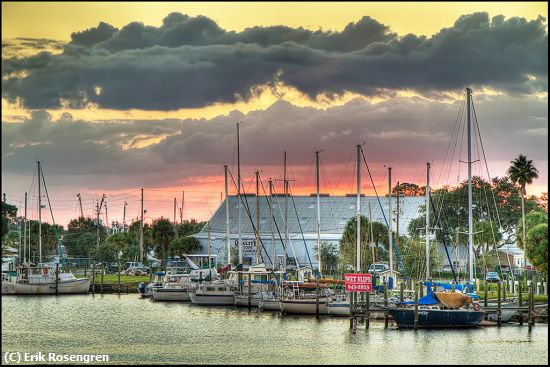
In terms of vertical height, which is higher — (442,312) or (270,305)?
(442,312)

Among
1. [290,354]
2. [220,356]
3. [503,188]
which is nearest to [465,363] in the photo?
[290,354]

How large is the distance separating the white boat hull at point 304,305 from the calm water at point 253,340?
0.78m

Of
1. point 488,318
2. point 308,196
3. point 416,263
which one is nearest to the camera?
point 488,318

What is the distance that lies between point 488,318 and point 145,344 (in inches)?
1038

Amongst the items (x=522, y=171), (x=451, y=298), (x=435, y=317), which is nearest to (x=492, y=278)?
(x=522, y=171)

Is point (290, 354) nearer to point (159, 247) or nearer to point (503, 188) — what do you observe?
point (159, 247)

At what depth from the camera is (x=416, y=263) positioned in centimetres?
10756

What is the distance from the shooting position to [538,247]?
79.7 m

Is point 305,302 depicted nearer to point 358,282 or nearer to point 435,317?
point 358,282

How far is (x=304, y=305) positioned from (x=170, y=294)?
1099 inches

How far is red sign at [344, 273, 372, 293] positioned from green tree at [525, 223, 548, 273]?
17976mm

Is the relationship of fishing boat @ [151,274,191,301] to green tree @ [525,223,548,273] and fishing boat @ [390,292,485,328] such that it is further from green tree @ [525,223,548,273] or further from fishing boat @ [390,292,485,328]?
green tree @ [525,223,548,273]

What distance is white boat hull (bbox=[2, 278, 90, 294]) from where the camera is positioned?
11438 cm

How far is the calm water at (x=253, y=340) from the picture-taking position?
197ft
